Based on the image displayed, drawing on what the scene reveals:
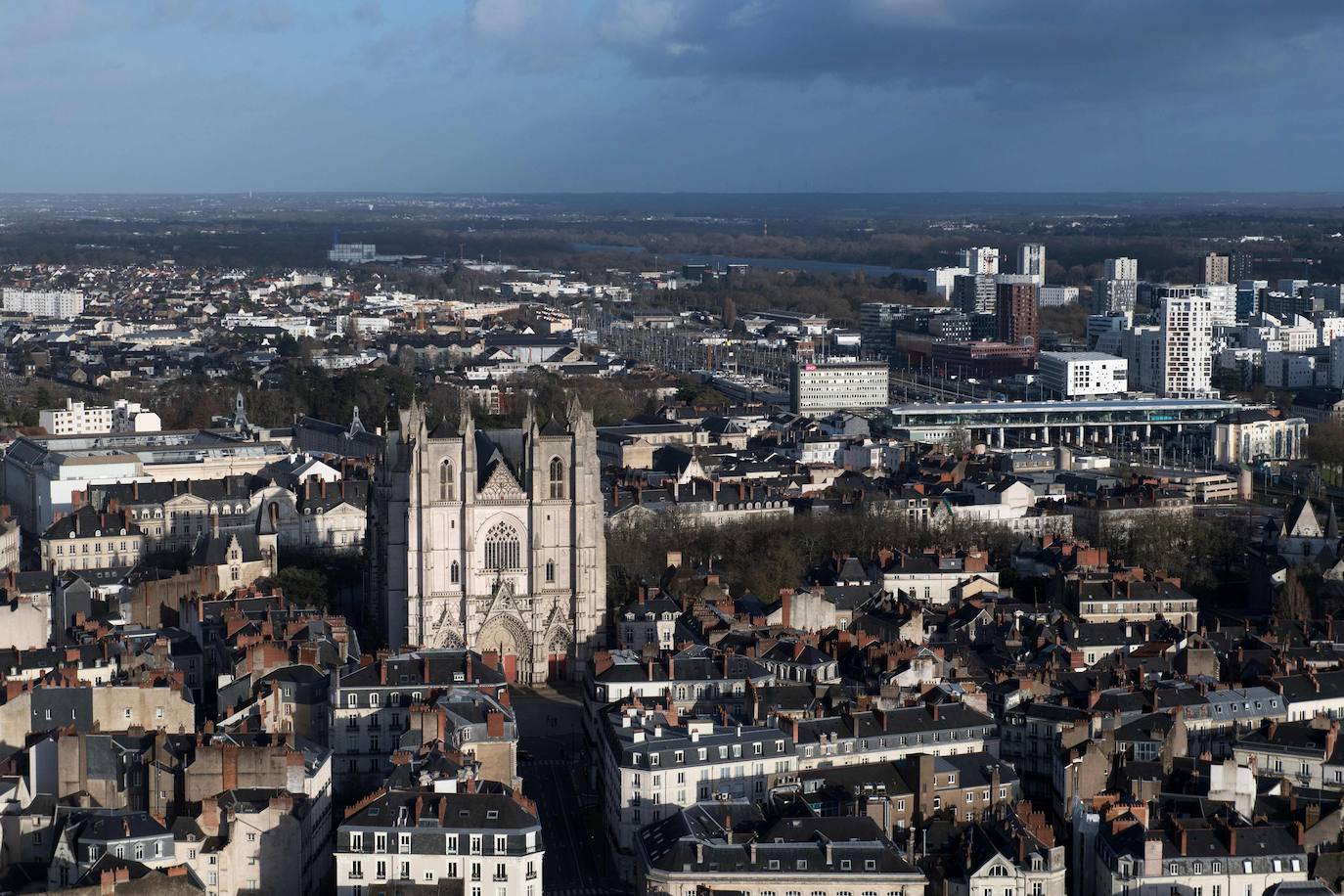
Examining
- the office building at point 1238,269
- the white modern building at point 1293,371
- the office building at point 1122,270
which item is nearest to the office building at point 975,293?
the office building at point 1122,270

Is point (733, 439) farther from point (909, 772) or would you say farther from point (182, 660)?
point (909, 772)

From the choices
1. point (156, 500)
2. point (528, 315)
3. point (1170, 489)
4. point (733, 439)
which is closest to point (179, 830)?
point (156, 500)

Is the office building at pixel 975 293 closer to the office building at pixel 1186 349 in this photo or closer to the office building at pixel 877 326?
the office building at pixel 877 326

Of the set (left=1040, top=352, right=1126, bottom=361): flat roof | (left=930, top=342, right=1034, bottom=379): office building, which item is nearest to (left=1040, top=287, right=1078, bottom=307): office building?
(left=930, top=342, right=1034, bottom=379): office building

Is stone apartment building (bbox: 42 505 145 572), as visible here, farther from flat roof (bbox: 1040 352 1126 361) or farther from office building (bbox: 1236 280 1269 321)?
office building (bbox: 1236 280 1269 321)

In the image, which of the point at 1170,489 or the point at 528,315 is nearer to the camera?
the point at 1170,489

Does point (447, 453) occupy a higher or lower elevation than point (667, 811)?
higher
